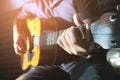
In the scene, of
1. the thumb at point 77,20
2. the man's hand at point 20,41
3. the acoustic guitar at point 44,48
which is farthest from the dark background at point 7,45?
the thumb at point 77,20

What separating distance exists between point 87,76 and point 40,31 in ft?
1.08

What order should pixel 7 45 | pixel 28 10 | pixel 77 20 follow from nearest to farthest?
pixel 77 20 < pixel 28 10 < pixel 7 45

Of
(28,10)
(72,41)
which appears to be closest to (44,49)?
(72,41)

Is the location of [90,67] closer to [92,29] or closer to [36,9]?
[92,29]

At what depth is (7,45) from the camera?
6.81ft

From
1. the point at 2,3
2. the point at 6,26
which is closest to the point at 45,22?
the point at 6,26

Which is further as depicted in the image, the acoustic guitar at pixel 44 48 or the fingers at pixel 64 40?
the acoustic guitar at pixel 44 48

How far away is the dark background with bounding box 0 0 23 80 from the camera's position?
78.6 inches

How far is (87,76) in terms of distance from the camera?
105 cm

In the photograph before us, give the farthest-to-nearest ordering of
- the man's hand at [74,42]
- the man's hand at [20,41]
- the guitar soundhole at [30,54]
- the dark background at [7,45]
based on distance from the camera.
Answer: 1. the dark background at [7,45]
2. the man's hand at [20,41]
3. the guitar soundhole at [30,54]
4. the man's hand at [74,42]

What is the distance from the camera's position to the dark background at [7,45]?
6.55ft

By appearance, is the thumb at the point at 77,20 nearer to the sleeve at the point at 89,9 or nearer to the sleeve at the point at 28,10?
the sleeve at the point at 89,9

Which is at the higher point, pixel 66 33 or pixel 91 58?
pixel 66 33

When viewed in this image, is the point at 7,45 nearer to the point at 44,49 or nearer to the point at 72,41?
the point at 44,49
